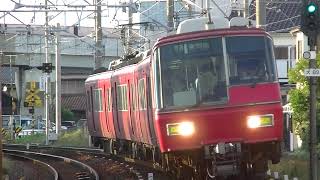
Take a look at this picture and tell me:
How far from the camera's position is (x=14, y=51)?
67.6m

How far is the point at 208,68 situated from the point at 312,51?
78.3 inches

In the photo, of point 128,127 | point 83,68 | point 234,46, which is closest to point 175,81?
point 234,46

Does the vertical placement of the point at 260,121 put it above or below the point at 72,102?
below

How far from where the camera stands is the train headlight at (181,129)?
13594mm

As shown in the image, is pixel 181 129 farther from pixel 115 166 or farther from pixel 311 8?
pixel 115 166

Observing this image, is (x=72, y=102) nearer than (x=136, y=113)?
No

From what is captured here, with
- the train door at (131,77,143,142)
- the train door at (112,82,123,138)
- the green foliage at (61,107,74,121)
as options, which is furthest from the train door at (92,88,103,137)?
the green foliage at (61,107,74,121)

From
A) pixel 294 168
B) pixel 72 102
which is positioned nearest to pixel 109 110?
pixel 294 168

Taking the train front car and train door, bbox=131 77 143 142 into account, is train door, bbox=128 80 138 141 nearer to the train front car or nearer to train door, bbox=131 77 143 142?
train door, bbox=131 77 143 142

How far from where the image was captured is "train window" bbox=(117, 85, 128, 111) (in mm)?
21009

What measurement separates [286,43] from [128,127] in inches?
1005

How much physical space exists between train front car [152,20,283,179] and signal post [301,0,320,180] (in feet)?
2.23

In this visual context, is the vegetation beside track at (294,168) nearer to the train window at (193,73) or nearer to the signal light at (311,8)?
the signal light at (311,8)

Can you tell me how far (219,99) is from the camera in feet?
44.8
